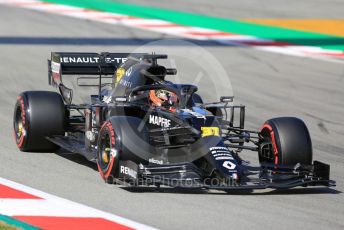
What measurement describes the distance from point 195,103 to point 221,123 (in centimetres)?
47

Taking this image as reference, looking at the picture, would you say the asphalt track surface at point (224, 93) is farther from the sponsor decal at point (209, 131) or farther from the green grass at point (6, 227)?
the green grass at point (6, 227)

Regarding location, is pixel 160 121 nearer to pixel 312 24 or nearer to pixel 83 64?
pixel 83 64

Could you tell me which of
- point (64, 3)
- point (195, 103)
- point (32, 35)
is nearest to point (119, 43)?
point (32, 35)

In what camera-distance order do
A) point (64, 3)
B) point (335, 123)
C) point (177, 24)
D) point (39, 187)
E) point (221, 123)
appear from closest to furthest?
point (39, 187)
point (221, 123)
point (335, 123)
point (177, 24)
point (64, 3)

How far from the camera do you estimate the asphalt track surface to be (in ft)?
30.8

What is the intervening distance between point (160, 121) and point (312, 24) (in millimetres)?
16784

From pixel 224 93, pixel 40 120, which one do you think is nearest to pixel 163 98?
pixel 40 120

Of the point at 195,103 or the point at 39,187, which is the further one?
the point at 195,103

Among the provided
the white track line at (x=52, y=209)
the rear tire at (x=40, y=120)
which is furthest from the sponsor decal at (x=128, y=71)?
the white track line at (x=52, y=209)

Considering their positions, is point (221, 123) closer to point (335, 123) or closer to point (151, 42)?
point (335, 123)

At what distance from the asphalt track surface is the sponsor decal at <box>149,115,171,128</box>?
91cm

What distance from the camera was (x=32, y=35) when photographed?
23781 mm

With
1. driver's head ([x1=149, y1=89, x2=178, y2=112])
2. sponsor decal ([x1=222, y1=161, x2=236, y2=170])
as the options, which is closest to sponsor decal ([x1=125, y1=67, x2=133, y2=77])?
driver's head ([x1=149, y1=89, x2=178, y2=112])

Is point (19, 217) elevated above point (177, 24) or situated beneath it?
situated beneath
